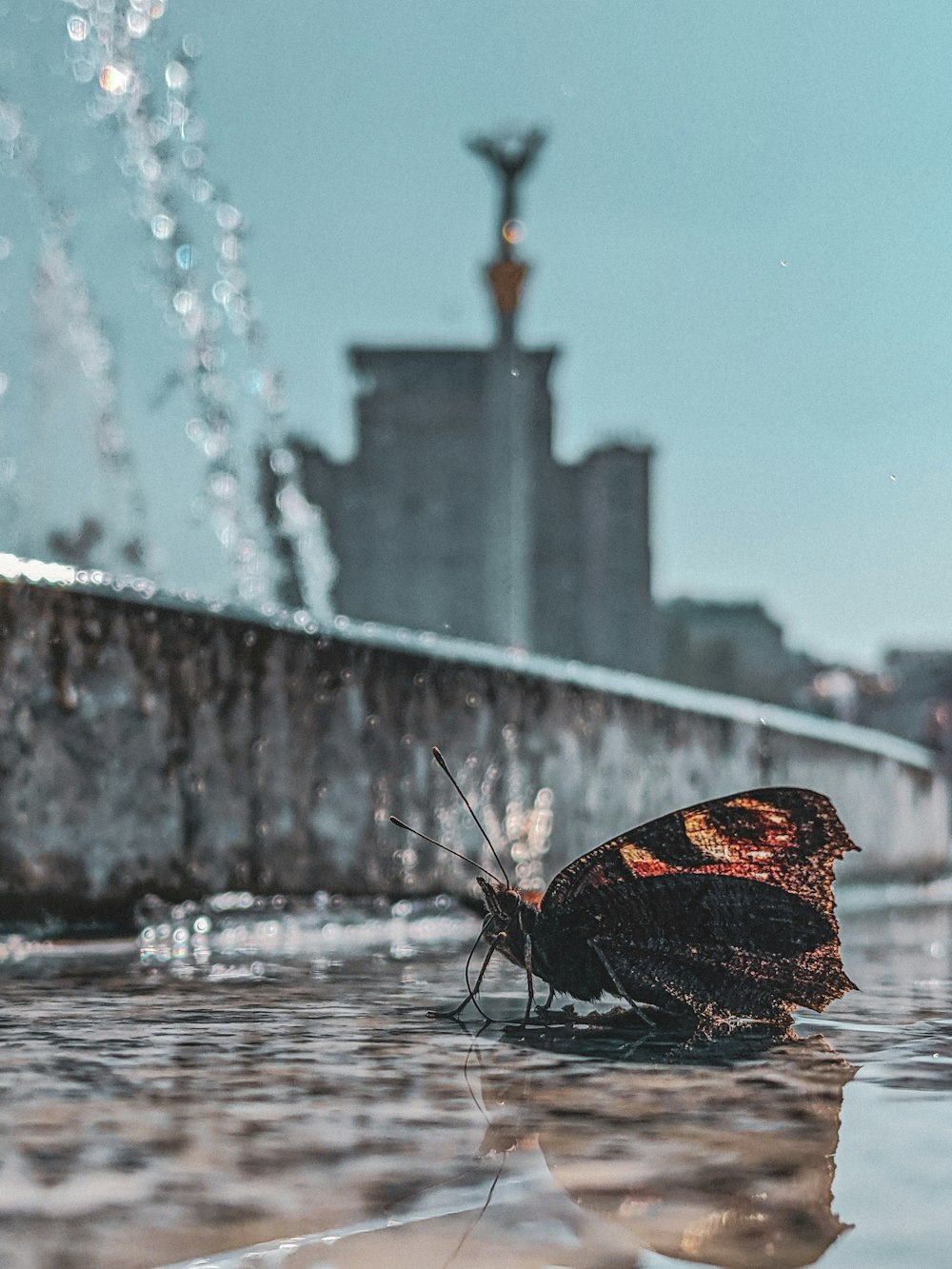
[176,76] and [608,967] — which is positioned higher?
[176,76]

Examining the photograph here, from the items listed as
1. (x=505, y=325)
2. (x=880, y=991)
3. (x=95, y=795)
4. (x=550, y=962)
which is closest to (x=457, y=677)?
(x=95, y=795)

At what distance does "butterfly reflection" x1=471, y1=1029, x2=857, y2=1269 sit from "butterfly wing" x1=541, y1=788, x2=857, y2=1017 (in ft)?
0.27

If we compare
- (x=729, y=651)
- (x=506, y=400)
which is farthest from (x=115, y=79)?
(x=729, y=651)

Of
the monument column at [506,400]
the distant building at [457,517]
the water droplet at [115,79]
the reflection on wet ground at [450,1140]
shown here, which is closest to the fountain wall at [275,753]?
the reflection on wet ground at [450,1140]

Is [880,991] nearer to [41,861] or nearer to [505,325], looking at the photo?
[41,861]

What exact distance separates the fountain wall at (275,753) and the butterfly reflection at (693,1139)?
1440 millimetres

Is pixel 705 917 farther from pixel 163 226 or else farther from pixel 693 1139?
pixel 163 226

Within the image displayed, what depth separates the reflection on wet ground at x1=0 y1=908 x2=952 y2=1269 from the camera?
2.15 ft

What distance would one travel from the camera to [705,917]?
1.37 metres

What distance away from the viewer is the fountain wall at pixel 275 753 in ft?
8.31

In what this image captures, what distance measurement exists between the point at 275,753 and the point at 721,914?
5.46 feet

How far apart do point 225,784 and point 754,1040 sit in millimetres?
1627

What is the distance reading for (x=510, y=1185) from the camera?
0.76 meters

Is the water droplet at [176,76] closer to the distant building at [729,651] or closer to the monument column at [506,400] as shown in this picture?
the monument column at [506,400]
